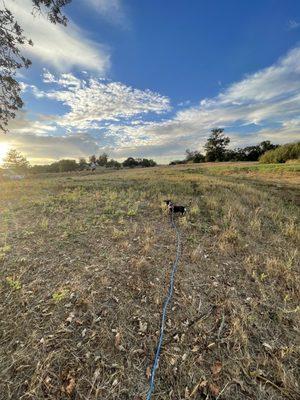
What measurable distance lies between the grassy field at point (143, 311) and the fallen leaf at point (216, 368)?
0.01m

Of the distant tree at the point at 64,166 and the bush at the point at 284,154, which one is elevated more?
the bush at the point at 284,154

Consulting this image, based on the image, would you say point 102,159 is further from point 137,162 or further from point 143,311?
point 143,311

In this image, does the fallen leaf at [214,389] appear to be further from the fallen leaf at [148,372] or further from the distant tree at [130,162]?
the distant tree at [130,162]

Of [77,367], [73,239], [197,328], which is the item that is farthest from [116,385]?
[73,239]

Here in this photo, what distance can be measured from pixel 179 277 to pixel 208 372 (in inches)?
62.6

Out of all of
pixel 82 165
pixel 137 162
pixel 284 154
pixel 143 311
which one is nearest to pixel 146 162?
pixel 137 162

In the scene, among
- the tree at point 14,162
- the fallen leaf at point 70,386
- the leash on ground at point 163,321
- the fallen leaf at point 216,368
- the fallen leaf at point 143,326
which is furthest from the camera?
the tree at point 14,162

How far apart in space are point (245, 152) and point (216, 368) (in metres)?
59.5

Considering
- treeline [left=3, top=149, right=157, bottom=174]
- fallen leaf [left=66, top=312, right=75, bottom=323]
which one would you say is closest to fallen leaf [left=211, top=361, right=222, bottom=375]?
fallen leaf [left=66, top=312, right=75, bottom=323]

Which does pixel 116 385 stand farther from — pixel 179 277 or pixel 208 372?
pixel 179 277

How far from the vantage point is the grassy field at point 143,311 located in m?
2.37

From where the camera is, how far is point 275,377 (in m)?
2.42

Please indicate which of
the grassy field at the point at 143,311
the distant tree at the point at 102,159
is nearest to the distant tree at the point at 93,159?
the distant tree at the point at 102,159

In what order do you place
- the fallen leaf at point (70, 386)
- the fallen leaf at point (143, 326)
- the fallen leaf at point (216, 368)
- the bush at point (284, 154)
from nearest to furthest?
the fallen leaf at point (70, 386)
the fallen leaf at point (216, 368)
the fallen leaf at point (143, 326)
the bush at point (284, 154)
